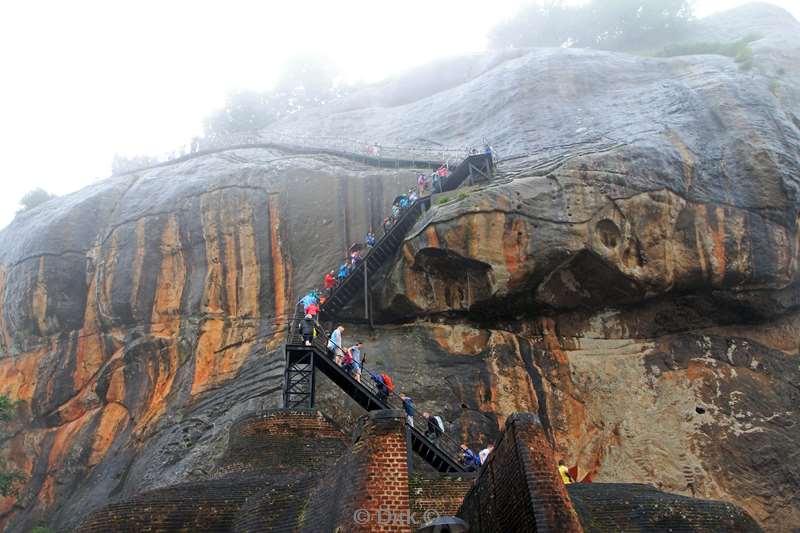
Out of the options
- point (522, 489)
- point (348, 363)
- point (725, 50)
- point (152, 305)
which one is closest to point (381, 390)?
point (348, 363)

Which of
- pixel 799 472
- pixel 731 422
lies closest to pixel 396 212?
pixel 731 422

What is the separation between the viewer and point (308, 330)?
18047 millimetres

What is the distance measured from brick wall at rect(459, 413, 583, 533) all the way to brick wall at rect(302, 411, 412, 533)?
1.06m

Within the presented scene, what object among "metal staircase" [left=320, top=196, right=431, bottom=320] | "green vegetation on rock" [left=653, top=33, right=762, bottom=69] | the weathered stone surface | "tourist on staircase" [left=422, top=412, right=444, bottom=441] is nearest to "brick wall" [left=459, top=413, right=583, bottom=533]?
"tourist on staircase" [left=422, top=412, right=444, bottom=441]

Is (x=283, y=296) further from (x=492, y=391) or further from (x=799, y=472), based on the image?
(x=799, y=472)

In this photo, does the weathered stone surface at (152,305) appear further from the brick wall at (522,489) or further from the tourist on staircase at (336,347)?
the brick wall at (522,489)

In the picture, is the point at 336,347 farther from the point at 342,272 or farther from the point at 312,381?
the point at 342,272

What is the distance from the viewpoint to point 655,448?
20.2 m

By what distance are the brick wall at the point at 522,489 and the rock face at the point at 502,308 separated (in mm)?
11090

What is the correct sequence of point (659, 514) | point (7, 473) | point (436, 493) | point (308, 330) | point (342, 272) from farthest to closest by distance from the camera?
point (342, 272)
point (7, 473)
point (308, 330)
point (659, 514)
point (436, 493)

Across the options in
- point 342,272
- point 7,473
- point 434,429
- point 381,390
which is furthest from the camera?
point 342,272

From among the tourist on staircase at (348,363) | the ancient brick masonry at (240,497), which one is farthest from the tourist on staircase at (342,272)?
the ancient brick masonry at (240,497)

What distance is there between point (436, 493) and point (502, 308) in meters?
12.2

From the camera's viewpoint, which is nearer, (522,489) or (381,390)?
(522,489)
